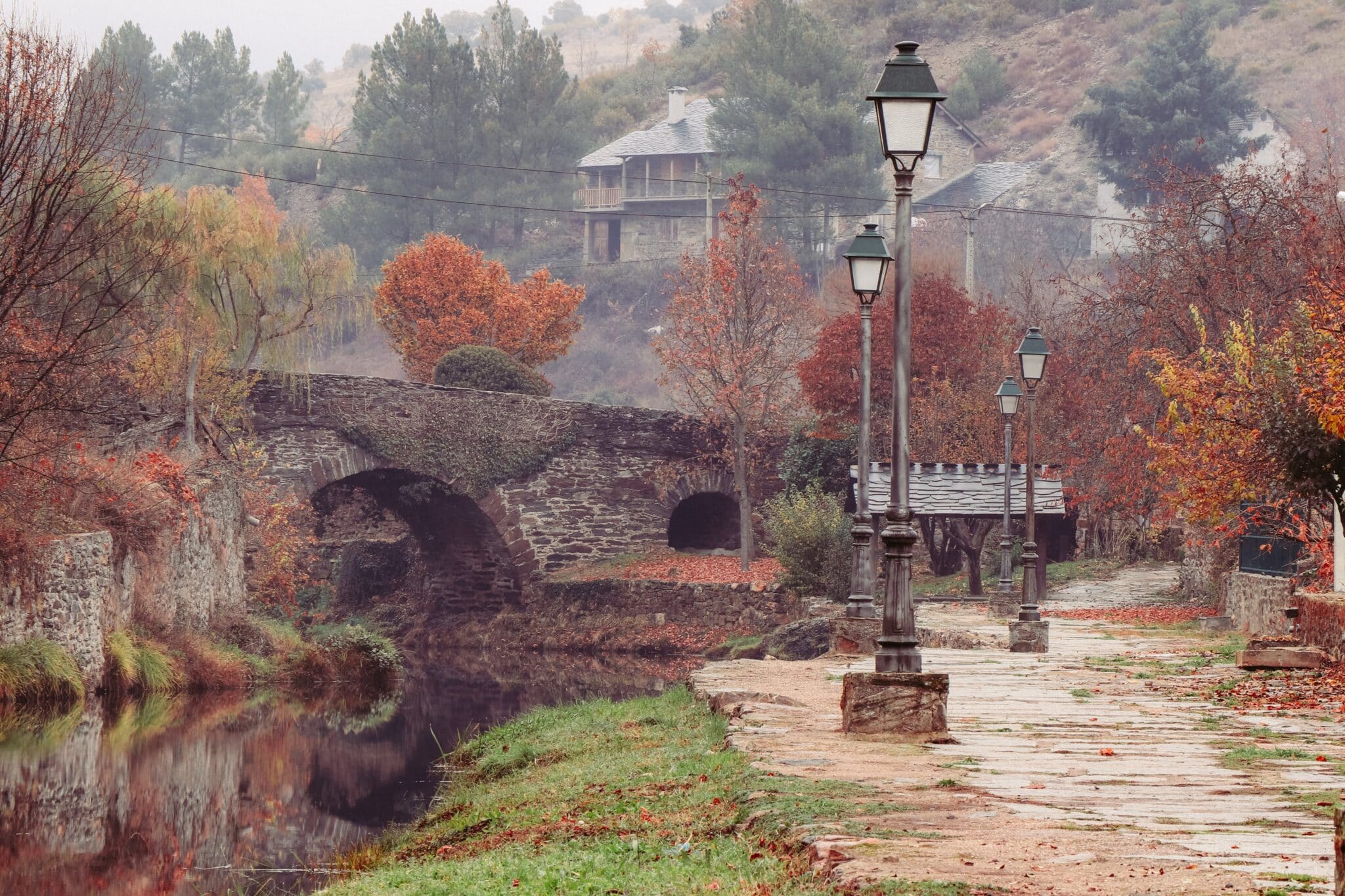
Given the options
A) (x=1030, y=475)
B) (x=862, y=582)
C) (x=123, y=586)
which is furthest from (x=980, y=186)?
(x=862, y=582)

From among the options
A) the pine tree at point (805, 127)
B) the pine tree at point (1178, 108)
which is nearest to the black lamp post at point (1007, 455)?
the pine tree at point (805, 127)

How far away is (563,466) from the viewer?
3300cm

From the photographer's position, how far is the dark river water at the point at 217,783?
11.7 m

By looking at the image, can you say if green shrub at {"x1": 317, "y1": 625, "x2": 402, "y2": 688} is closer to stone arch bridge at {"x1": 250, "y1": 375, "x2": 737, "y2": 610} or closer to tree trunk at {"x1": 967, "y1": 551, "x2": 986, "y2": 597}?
stone arch bridge at {"x1": 250, "y1": 375, "x2": 737, "y2": 610}

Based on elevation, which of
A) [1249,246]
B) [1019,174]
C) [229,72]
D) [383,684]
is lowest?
[383,684]

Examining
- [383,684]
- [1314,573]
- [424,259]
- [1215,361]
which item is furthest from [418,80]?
[1314,573]

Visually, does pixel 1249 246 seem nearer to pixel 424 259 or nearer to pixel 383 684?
pixel 383 684

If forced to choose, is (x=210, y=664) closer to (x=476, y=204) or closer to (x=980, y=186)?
(x=476, y=204)

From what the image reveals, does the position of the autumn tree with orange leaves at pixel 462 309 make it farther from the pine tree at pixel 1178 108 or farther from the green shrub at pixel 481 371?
the pine tree at pixel 1178 108

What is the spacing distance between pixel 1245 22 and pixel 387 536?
4715 cm

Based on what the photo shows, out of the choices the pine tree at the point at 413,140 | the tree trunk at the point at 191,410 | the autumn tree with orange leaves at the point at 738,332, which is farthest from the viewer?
the pine tree at the point at 413,140

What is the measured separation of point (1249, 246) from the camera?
25234 millimetres

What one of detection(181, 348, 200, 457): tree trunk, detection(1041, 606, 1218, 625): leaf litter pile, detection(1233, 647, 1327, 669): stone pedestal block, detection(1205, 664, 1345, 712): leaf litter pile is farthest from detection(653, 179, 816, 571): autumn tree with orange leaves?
detection(1205, 664, 1345, 712): leaf litter pile

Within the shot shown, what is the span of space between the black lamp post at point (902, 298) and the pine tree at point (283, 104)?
201 feet
